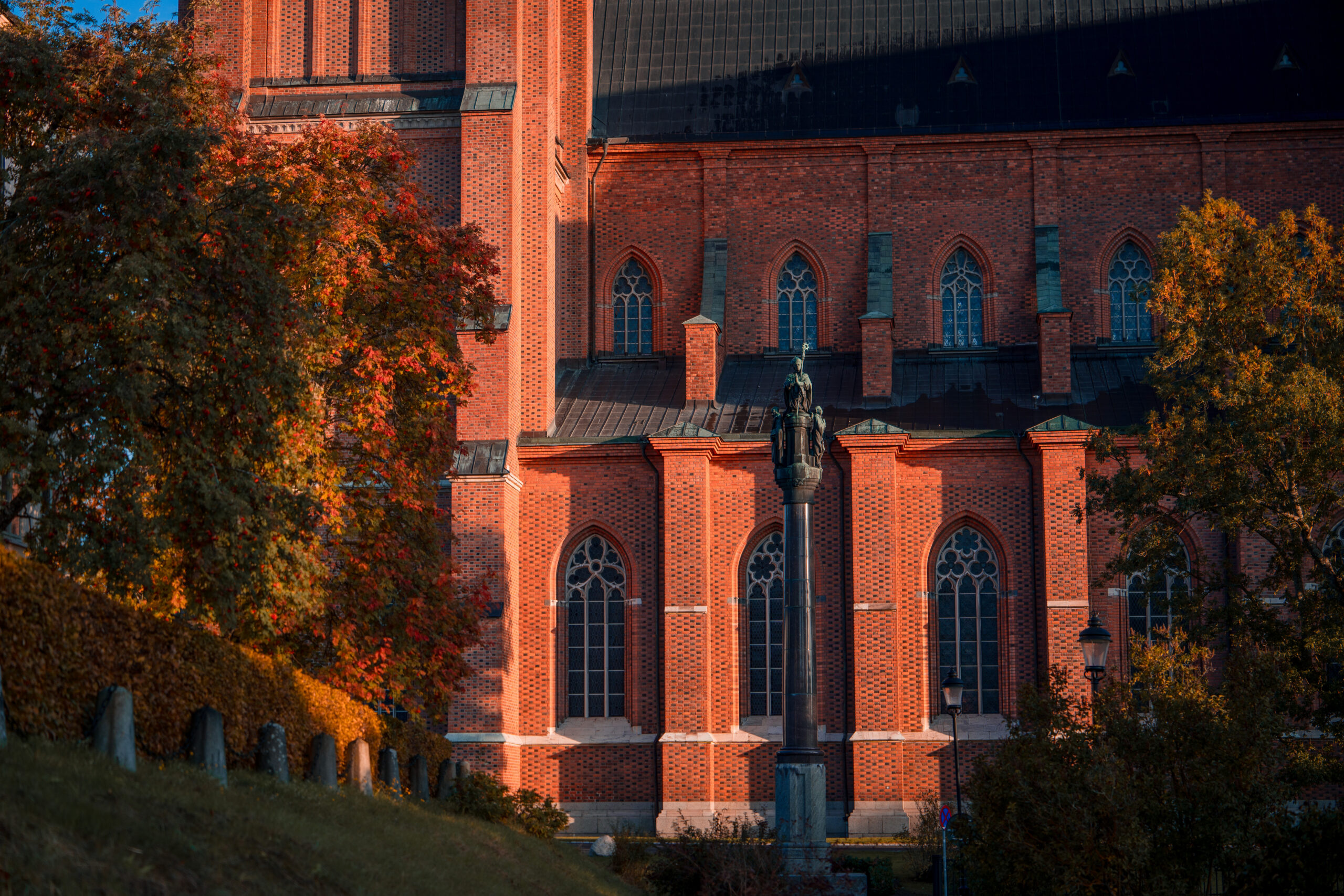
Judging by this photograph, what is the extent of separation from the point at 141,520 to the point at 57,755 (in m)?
3.72

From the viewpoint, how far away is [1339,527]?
29.1m

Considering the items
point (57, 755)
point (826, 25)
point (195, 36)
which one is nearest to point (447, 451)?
point (195, 36)

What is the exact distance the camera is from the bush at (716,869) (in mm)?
17312

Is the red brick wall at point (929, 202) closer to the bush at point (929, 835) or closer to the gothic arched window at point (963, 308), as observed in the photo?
the gothic arched window at point (963, 308)

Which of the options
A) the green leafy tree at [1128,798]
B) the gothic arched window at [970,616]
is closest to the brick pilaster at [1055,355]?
the gothic arched window at [970,616]

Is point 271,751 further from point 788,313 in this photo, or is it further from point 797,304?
point 797,304

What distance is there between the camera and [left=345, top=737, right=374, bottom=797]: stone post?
1510cm

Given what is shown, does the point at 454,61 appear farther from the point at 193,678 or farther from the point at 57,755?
the point at 57,755

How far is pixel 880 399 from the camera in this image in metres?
31.2

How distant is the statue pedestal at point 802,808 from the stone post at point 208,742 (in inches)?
383

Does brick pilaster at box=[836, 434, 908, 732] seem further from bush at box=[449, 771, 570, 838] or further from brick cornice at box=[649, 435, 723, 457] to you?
bush at box=[449, 771, 570, 838]

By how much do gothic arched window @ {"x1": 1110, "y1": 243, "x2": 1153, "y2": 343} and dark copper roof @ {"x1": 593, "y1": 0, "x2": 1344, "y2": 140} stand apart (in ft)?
10.1

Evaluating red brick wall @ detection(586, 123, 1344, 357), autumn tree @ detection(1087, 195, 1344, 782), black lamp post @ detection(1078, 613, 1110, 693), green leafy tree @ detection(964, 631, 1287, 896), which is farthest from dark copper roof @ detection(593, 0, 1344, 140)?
green leafy tree @ detection(964, 631, 1287, 896)

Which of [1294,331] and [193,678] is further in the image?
[1294,331]
